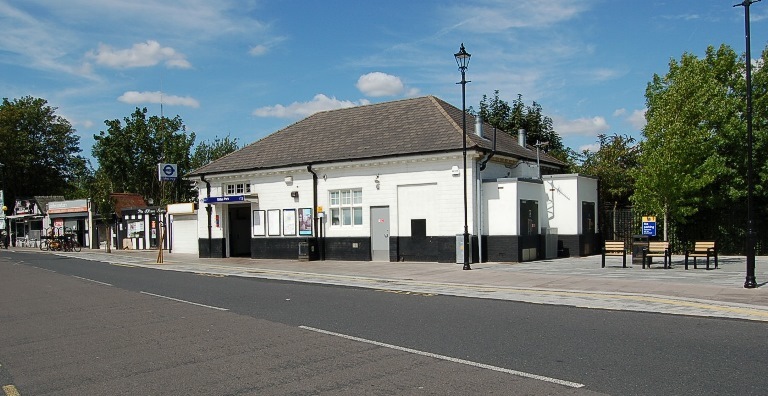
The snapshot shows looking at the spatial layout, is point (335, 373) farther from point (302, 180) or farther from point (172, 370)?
→ point (302, 180)

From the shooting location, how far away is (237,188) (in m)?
31.1

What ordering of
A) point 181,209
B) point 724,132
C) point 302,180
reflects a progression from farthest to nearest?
point 181,209
point 302,180
point 724,132

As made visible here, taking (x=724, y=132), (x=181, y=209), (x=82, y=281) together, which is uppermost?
(x=724, y=132)

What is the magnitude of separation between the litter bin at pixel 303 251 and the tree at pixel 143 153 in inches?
1402

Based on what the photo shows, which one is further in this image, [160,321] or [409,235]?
[409,235]

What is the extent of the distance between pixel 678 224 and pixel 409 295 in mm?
17497

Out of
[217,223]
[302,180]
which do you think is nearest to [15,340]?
[302,180]

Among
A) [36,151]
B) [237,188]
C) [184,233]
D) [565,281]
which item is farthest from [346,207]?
[36,151]

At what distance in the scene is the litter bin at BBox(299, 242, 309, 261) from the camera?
88.7ft

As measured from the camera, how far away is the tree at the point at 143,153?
60.2 metres

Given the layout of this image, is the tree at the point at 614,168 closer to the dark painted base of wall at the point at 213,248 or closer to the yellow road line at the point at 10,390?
the dark painted base of wall at the point at 213,248

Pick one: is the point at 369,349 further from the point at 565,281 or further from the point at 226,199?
the point at 226,199

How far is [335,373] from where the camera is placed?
7105 mm

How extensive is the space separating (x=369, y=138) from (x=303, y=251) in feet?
18.9
